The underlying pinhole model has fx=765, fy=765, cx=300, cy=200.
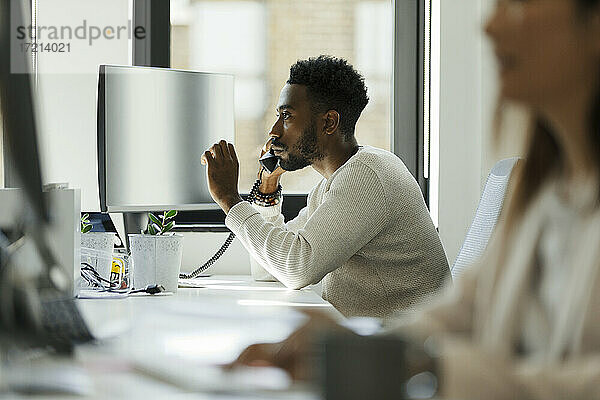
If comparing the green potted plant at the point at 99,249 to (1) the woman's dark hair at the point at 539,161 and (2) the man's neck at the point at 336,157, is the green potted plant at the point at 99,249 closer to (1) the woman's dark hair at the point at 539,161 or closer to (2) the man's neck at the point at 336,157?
(2) the man's neck at the point at 336,157

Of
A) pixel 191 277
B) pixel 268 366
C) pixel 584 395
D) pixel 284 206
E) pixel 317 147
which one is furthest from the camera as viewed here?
pixel 284 206

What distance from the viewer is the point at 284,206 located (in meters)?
2.53

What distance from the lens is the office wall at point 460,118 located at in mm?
2391

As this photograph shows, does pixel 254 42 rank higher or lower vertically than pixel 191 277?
higher

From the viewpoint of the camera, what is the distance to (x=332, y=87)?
203 cm

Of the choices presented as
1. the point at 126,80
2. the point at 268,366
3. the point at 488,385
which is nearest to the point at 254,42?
the point at 126,80

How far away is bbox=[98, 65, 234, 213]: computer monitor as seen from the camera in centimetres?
184

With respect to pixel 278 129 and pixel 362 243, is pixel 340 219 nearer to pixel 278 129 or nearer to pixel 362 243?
pixel 362 243

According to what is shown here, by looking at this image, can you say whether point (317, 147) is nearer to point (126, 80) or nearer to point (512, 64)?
point (126, 80)

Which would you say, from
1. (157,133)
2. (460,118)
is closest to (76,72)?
(157,133)

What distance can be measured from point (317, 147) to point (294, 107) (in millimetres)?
123

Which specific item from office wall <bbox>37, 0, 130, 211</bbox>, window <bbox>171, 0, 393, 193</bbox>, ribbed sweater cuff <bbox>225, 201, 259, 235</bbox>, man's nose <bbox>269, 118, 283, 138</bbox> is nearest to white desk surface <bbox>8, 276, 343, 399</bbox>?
ribbed sweater cuff <bbox>225, 201, 259, 235</bbox>

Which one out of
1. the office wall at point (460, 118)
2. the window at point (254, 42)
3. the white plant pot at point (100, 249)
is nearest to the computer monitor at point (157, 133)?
the white plant pot at point (100, 249)

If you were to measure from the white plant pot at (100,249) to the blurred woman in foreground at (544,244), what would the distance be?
1098mm
